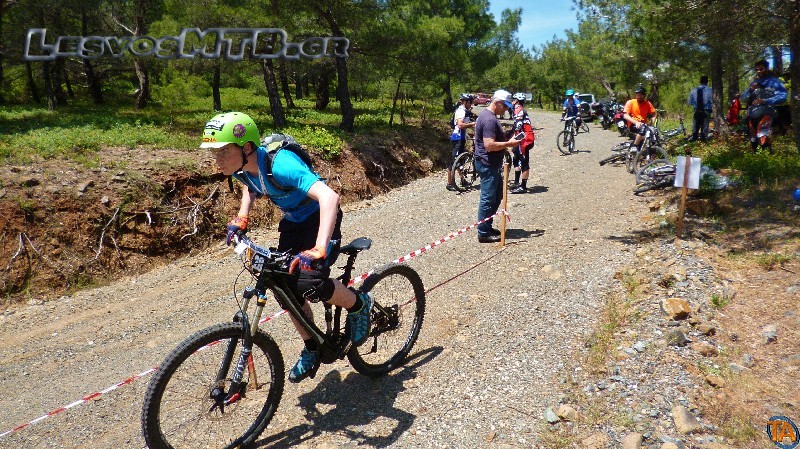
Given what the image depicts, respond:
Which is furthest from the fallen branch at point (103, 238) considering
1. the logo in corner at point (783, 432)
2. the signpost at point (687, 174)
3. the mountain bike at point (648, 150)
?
the mountain bike at point (648, 150)

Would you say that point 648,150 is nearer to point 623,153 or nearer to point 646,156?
point 646,156

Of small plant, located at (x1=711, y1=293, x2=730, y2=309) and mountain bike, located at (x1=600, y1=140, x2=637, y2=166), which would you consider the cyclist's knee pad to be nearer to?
small plant, located at (x1=711, y1=293, x2=730, y2=309)

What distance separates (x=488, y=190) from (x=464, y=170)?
5.42 metres

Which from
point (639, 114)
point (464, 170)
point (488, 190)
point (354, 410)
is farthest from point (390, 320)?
point (639, 114)

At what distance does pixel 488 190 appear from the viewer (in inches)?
314

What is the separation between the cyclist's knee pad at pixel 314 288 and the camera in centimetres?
353

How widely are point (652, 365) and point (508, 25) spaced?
5112 cm

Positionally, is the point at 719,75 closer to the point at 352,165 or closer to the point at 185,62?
the point at 352,165

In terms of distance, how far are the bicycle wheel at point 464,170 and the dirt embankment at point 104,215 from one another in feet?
16.0

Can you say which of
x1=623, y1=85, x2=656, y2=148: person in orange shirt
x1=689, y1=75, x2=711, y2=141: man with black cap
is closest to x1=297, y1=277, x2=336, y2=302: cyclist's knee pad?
x1=623, y1=85, x2=656, y2=148: person in orange shirt

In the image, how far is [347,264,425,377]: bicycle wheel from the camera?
425cm

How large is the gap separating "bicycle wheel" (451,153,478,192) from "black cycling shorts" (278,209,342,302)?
955 cm

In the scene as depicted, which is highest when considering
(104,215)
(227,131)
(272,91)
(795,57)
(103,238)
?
(272,91)

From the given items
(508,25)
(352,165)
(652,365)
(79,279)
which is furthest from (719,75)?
(508,25)
